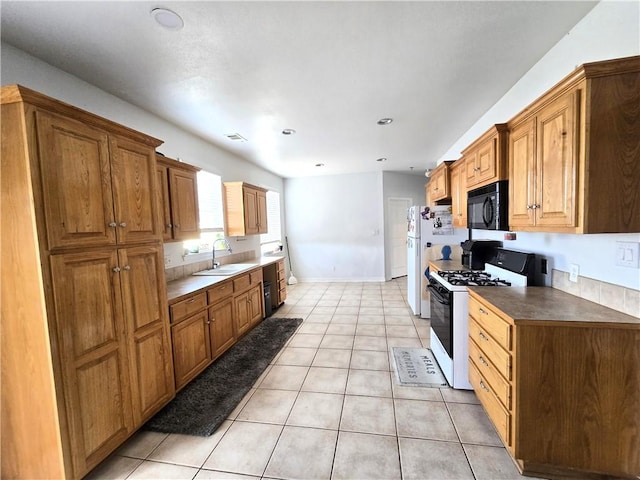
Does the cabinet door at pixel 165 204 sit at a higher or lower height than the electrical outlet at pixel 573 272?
higher

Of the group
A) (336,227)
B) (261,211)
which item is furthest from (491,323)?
(336,227)

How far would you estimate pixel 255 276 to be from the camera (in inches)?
150

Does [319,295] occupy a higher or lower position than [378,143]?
lower

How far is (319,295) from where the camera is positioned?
546 cm

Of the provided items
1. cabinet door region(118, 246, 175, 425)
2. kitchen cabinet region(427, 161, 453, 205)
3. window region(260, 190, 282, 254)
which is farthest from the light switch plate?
window region(260, 190, 282, 254)

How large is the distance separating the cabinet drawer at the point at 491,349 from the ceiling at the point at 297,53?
199 cm

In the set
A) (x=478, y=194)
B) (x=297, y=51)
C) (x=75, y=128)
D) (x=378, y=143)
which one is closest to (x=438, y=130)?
(x=378, y=143)

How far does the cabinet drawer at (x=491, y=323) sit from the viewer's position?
1.52 m

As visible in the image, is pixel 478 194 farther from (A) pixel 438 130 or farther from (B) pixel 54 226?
(B) pixel 54 226

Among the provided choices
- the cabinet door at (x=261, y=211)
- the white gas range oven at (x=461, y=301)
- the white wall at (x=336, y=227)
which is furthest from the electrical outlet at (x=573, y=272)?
the white wall at (x=336, y=227)

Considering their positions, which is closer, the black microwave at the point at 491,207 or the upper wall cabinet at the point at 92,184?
the upper wall cabinet at the point at 92,184

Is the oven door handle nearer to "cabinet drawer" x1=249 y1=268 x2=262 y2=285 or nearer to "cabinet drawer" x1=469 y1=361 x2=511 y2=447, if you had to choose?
"cabinet drawer" x1=469 y1=361 x2=511 y2=447

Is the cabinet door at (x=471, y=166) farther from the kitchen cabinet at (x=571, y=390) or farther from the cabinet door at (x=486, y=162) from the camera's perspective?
the kitchen cabinet at (x=571, y=390)

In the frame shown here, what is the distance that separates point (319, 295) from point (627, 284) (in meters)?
4.47
